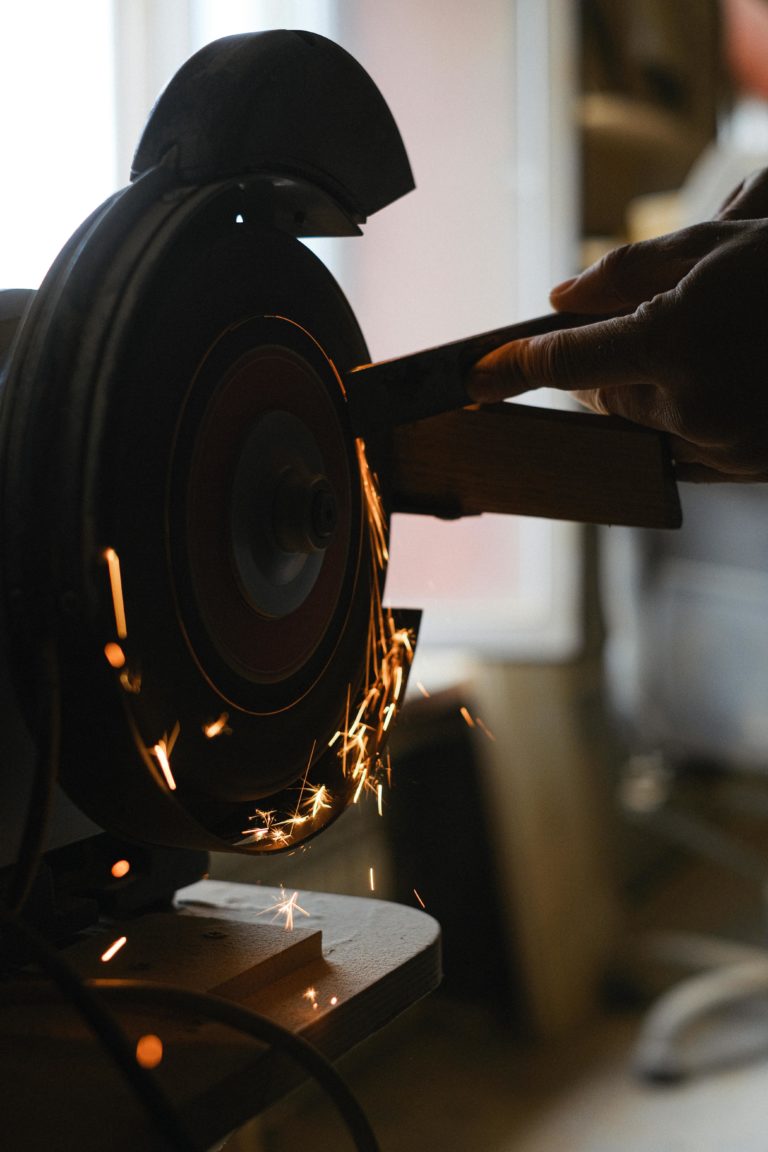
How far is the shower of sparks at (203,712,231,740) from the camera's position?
20.8 inches

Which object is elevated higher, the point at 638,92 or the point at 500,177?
the point at 638,92

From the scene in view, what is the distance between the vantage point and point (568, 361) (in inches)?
23.9

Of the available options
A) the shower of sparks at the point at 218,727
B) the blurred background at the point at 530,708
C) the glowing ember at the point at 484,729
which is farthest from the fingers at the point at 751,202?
the glowing ember at the point at 484,729

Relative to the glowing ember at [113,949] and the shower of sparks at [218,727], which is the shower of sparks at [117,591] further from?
the glowing ember at [113,949]

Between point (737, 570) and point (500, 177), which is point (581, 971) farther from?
point (500, 177)

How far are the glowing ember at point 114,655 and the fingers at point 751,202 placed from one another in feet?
1.72

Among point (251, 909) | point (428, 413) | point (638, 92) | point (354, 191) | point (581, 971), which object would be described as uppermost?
point (638, 92)

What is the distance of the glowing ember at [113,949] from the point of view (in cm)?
55

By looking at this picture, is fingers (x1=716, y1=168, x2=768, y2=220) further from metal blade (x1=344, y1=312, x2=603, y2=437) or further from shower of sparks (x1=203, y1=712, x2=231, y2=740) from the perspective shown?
shower of sparks (x1=203, y1=712, x2=231, y2=740)

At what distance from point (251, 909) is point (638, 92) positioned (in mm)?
2241

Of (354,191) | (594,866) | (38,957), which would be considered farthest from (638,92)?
(38,957)

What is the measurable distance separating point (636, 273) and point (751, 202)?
0.54 ft

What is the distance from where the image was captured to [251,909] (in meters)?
0.65

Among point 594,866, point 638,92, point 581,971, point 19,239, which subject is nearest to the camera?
point 19,239
